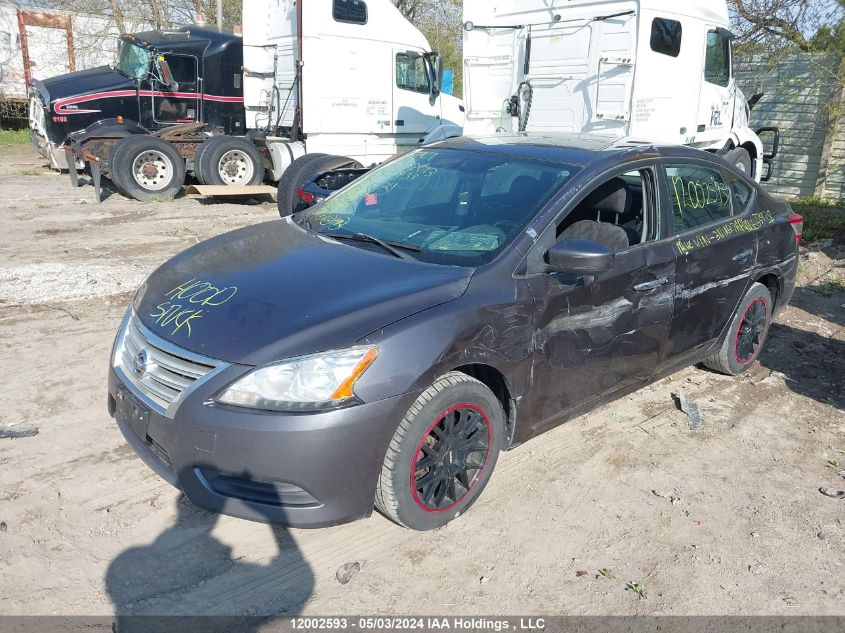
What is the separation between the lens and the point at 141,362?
10.2 ft

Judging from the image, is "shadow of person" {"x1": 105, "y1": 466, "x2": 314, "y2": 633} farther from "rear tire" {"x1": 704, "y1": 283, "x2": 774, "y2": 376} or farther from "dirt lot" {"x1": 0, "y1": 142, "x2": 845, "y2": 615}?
"rear tire" {"x1": 704, "y1": 283, "x2": 774, "y2": 376}

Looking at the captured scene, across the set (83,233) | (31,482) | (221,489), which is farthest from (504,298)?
(83,233)

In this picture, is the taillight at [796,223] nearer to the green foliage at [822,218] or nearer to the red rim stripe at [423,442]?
the red rim stripe at [423,442]

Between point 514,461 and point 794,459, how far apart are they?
1.65 metres

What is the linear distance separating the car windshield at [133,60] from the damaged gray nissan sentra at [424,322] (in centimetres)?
1109

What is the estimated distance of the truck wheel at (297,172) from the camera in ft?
26.9

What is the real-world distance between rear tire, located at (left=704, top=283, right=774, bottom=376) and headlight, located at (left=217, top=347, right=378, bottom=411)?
317 centimetres

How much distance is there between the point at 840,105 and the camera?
13211 millimetres

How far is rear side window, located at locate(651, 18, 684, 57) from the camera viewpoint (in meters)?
9.34

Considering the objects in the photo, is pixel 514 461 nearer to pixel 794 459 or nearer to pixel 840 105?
pixel 794 459

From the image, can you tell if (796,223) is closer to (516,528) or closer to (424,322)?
(516,528)

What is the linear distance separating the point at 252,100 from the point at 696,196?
11.3 m

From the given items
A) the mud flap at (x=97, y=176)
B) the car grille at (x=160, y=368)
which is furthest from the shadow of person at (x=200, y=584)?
the mud flap at (x=97, y=176)

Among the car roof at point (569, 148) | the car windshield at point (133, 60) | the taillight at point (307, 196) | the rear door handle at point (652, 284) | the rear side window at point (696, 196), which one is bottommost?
the rear door handle at point (652, 284)
